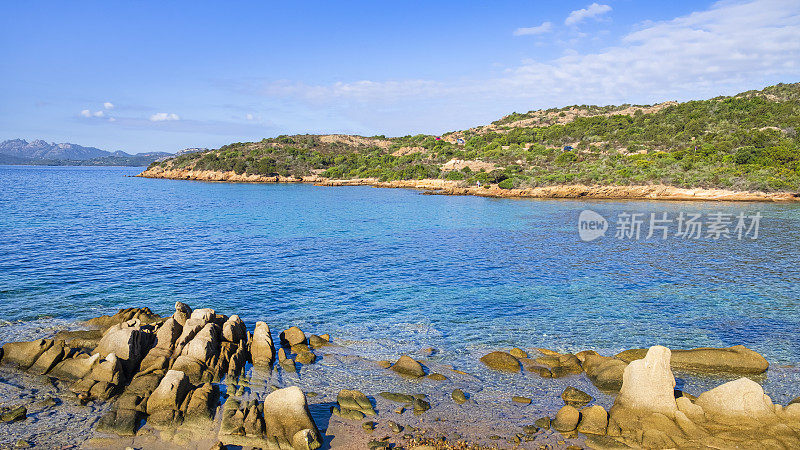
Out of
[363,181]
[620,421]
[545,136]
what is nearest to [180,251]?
[620,421]

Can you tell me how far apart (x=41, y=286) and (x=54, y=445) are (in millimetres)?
15211

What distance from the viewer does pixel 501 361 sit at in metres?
14.4

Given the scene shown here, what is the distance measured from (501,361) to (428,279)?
418 inches

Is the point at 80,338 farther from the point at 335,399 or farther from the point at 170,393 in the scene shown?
the point at 335,399

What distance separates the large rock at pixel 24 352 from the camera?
13.5 m

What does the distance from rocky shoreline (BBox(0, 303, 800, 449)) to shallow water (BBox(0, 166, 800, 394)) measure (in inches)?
77.4

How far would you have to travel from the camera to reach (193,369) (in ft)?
41.9

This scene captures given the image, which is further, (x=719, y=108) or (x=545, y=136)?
(x=545, y=136)

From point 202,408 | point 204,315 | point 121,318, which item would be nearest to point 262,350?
point 204,315

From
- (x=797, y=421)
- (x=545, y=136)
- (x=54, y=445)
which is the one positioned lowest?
(x=54, y=445)

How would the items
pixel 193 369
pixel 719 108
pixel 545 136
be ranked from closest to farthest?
pixel 193 369 → pixel 719 108 → pixel 545 136

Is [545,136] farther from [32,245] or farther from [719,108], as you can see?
[32,245]

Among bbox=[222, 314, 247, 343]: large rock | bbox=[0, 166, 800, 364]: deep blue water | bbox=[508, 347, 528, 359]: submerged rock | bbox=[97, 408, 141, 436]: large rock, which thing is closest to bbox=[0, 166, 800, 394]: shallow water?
bbox=[0, 166, 800, 364]: deep blue water

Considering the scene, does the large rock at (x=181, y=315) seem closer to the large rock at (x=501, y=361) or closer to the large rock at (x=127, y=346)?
the large rock at (x=127, y=346)
